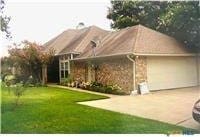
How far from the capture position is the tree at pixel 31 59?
15.9 ft

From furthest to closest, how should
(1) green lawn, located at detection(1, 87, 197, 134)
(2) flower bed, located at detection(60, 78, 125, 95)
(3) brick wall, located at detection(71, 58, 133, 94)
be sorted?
(3) brick wall, located at detection(71, 58, 133, 94) → (2) flower bed, located at detection(60, 78, 125, 95) → (1) green lawn, located at detection(1, 87, 197, 134)

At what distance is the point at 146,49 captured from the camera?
550 centimetres

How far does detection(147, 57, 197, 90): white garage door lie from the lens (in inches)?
192

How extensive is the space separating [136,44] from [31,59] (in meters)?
1.31

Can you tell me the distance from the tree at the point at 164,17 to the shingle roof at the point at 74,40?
9.2 inches

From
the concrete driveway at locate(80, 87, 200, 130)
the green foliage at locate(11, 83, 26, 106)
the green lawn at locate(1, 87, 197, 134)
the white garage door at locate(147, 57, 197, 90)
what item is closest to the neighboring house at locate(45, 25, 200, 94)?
the white garage door at locate(147, 57, 197, 90)

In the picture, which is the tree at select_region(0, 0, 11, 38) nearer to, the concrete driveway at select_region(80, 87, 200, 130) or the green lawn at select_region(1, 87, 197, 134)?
the green lawn at select_region(1, 87, 197, 134)

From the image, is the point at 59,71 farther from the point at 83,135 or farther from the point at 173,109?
the point at 173,109

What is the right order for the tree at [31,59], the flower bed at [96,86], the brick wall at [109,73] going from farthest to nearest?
Result: the brick wall at [109,73], the flower bed at [96,86], the tree at [31,59]

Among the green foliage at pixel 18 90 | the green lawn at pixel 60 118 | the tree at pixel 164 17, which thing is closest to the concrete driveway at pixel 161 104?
the green lawn at pixel 60 118

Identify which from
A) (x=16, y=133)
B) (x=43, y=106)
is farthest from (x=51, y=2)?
(x=16, y=133)

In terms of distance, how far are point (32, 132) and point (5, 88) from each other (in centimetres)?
59

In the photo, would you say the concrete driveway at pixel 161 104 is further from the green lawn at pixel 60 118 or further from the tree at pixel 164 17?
the tree at pixel 164 17

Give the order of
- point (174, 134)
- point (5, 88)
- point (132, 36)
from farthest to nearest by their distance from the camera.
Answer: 1. point (132, 36)
2. point (5, 88)
3. point (174, 134)
